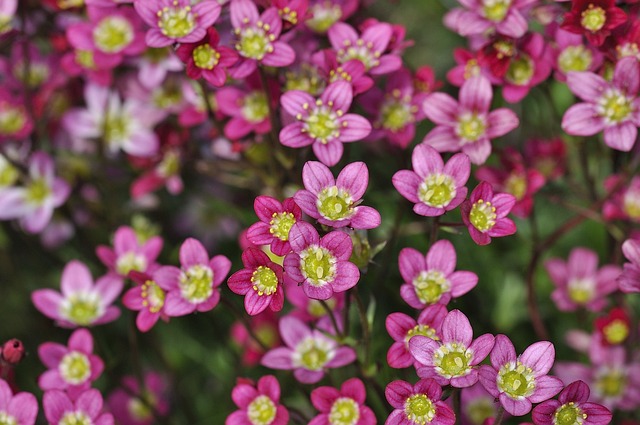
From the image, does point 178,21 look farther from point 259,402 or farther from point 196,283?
point 259,402

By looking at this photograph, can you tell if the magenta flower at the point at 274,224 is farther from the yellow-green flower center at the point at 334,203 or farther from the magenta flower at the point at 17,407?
the magenta flower at the point at 17,407

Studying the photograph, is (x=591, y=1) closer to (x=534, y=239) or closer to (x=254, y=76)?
(x=534, y=239)

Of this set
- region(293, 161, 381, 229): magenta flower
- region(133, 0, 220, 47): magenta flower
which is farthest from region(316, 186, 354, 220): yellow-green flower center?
region(133, 0, 220, 47): magenta flower

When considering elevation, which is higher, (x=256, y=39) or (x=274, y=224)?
(x=256, y=39)

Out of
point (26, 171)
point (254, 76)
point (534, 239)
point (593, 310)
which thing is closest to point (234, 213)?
point (254, 76)

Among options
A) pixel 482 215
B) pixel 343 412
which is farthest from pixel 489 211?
pixel 343 412

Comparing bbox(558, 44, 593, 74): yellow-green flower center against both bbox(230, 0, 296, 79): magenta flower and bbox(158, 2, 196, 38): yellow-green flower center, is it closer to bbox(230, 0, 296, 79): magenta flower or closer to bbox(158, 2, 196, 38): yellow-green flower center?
bbox(230, 0, 296, 79): magenta flower

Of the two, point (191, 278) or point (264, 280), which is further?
point (191, 278)

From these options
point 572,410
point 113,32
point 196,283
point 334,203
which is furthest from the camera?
point 113,32
